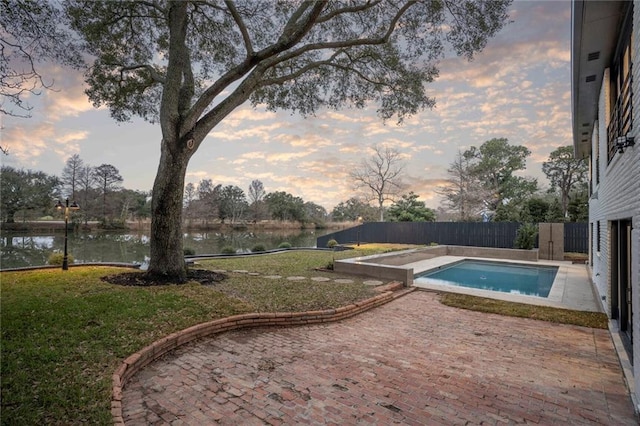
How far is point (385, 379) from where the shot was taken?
9.63 ft

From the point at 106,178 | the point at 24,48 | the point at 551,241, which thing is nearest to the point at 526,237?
the point at 551,241

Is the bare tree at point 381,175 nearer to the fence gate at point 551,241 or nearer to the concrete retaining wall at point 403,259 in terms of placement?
the concrete retaining wall at point 403,259

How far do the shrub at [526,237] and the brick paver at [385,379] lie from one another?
11.1 meters

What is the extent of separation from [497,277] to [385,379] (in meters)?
9.52

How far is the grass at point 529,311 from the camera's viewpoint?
193 inches

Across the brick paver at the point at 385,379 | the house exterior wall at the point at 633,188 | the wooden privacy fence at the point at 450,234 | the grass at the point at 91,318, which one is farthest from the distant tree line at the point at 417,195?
the brick paver at the point at 385,379

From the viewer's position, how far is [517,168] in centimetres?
2378

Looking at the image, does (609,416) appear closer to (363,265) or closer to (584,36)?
(584,36)

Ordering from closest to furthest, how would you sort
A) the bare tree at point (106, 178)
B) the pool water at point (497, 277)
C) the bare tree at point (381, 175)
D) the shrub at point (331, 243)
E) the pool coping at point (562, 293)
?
the pool coping at point (562, 293), the pool water at point (497, 277), the shrub at point (331, 243), the bare tree at point (381, 175), the bare tree at point (106, 178)

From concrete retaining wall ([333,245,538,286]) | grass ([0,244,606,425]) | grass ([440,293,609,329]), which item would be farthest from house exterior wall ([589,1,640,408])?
concrete retaining wall ([333,245,538,286])

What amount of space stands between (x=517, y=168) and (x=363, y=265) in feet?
70.7

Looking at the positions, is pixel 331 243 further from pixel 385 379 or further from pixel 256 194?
pixel 256 194

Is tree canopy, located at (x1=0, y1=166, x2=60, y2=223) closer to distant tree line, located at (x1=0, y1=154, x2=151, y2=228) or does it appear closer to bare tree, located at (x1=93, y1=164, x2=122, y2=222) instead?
distant tree line, located at (x1=0, y1=154, x2=151, y2=228)

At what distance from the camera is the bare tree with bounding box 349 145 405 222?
2508 centimetres
